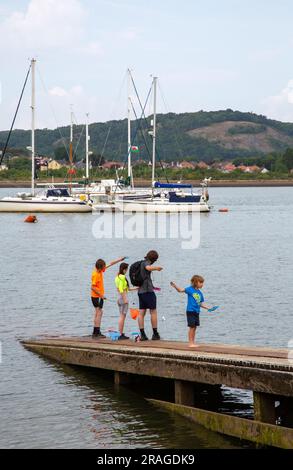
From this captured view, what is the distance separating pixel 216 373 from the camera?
53.3 ft

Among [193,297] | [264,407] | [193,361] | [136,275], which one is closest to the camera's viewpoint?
[264,407]

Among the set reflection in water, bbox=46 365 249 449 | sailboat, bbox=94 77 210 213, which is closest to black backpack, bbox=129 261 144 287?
reflection in water, bbox=46 365 249 449

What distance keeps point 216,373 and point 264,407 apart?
1082 millimetres

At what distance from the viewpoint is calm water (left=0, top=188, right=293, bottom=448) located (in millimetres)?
16922

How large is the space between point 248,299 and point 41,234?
42.5 metres

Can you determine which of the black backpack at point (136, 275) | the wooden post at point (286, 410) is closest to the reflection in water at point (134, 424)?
the wooden post at point (286, 410)

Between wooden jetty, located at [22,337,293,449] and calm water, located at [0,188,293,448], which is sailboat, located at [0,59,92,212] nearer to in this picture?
calm water, located at [0,188,293,448]

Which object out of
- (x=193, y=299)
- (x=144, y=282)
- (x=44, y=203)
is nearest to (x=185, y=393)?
(x=193, y=299)

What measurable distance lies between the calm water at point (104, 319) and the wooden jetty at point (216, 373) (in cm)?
33

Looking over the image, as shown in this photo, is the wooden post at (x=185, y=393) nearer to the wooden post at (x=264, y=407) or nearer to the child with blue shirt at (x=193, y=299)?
the child with blue shirt at (x=193, y=299)

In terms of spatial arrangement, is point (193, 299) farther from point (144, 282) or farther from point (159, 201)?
point (159, 201)

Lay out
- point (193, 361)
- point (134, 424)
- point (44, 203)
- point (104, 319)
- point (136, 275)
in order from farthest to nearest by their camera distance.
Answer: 1. point (44, 203)
2. point (104, 319)
3. point (136, 275)
4. point (134, 424)
5. point (193, 361)

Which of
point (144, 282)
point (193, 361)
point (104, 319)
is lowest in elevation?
point (193, 361)
